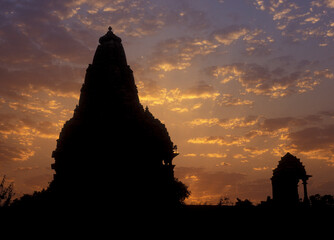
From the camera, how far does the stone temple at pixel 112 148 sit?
19859 mm

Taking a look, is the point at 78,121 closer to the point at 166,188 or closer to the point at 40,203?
the point at 40,203

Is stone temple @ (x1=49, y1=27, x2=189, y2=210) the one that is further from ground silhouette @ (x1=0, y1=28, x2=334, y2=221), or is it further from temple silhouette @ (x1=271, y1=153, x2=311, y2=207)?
temple silhouette @ (x1=271, y1=153, x2=311, y2=207)

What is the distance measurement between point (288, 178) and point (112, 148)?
45.9 ft

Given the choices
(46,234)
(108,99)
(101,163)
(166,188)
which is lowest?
(46,234)

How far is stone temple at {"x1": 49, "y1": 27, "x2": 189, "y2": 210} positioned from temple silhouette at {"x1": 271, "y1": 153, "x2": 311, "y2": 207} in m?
8.35

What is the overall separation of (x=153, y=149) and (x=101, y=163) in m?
4.43

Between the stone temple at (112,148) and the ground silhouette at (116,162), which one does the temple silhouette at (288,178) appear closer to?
the ground silhouette at (116,162)

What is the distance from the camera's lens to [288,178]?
23875 mm

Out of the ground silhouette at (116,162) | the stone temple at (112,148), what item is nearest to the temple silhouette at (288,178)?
the ground silhouette at (116,162)

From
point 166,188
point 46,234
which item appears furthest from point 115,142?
point 46,234

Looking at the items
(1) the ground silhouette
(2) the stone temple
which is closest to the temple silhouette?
(1) the ground silhouette

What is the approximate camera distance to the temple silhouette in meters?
23.8

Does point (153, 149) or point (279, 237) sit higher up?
point (153, 149)

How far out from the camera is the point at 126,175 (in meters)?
20.1
